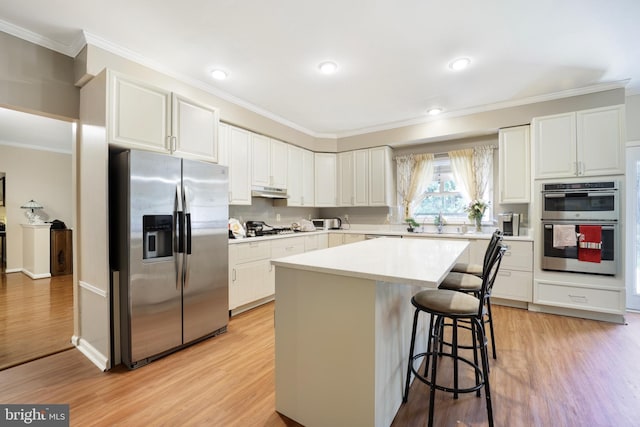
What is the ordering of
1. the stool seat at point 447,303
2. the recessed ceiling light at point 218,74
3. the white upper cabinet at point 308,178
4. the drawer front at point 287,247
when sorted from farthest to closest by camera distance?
the white upper cabinet at point 308,178
the drawer front at point 287,247
the recessed ceiling light at point 218,74
the stool seat at point 447,303

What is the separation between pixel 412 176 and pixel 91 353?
4.67 metres

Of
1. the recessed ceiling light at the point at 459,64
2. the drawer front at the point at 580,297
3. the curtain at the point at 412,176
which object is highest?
the recessed ceiling light at the point at 459,64

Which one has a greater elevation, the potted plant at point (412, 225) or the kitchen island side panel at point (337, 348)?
the potted plant at point (412, 225)

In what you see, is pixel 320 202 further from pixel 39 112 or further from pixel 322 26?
pixel 39 112

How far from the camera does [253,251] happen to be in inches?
140

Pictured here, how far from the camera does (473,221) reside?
4367 millimetres

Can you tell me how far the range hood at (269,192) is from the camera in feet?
13.5

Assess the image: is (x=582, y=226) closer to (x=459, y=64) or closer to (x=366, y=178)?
(x=459, y=64)

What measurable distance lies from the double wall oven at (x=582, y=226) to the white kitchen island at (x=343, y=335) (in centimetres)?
244

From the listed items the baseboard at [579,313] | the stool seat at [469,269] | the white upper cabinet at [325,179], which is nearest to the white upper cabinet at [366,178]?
the white upper cabinet at [325,179]

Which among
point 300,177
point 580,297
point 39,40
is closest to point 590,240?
point 580,297

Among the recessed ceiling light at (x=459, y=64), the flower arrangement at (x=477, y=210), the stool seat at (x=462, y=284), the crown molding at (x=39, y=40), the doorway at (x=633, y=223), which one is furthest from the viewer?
the flower arrangement at (x=477, y=210)

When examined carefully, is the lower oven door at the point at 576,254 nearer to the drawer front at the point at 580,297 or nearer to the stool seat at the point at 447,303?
the drawer front at the point at 580,297

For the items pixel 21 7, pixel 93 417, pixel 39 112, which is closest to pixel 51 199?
A: pixel 39 112
